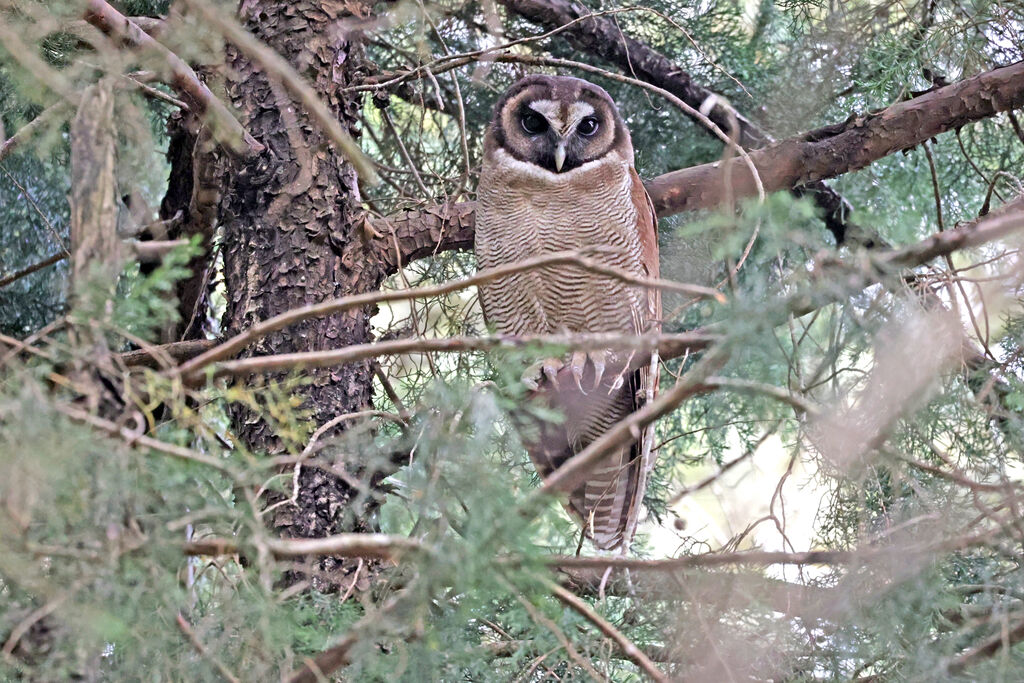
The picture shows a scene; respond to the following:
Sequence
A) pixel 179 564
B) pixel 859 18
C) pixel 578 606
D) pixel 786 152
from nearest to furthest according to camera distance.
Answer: pixel 179 564 < pixel 578 606 < pixel 786 152 < pixel 859 18

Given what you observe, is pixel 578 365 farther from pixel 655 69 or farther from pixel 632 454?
pixel 655 69

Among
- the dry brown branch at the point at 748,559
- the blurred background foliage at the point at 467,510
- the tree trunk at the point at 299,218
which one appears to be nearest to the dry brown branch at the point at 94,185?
the blurred background foliage at the point at 467,510

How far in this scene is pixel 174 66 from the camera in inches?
77.5

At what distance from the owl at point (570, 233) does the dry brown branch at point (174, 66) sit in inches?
44.3

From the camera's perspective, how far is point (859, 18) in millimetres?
3117

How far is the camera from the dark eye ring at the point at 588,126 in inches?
130

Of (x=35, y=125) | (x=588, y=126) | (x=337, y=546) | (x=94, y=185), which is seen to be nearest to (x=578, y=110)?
(x=588, y=126)

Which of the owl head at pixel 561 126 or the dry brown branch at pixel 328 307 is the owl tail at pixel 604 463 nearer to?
the owl head at pixel 561 126

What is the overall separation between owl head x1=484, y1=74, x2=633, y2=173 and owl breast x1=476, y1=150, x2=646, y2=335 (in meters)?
0.05

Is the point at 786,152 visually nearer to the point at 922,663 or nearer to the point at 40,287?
the point at 922,663

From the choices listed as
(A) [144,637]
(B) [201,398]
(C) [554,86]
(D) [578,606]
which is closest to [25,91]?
(B) [201,398]

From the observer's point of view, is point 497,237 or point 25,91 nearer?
point 25,91

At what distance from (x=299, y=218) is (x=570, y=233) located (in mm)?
999

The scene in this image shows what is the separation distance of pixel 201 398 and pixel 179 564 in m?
0.24
